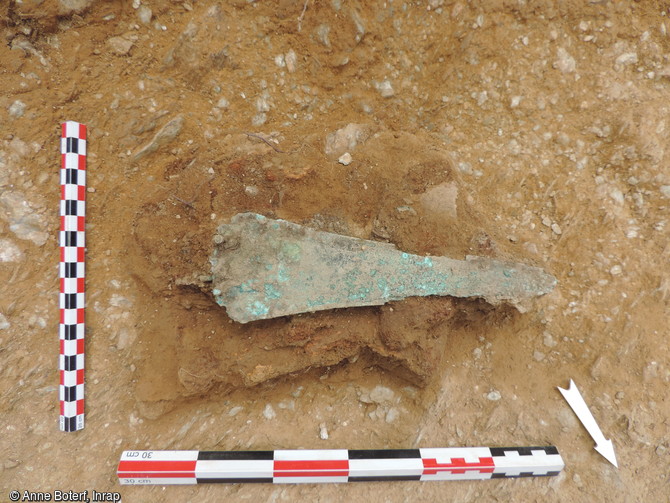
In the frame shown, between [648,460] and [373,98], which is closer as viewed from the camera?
[648,460]

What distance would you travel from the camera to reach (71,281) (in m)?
2.72

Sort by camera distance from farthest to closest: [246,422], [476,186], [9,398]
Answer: [476,186]
[246,422]
[9,398]

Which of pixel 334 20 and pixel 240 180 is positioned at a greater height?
pixel 334 20

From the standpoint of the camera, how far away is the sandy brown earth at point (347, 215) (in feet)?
8.79

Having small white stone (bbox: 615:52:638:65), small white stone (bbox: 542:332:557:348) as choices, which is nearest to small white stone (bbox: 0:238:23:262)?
small white stone (bbox: 542:332:557:348)

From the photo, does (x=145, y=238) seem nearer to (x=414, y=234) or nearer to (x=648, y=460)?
(x=414, y=234)

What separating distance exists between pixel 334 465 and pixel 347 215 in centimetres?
187

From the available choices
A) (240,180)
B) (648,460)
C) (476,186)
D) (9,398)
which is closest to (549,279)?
(476,186)

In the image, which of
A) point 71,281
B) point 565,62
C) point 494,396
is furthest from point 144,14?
point 494,396

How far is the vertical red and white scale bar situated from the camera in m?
2.71

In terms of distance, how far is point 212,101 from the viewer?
2.96m

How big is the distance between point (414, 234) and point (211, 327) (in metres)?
1.66

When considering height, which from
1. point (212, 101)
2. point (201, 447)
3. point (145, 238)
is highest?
point (212, 101)

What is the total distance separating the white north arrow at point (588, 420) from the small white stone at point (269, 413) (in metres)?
2.27
